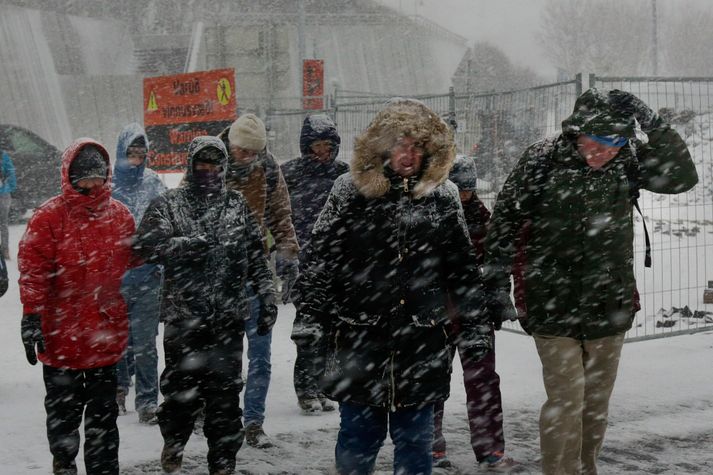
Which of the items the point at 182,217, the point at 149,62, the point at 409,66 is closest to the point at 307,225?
the point at 182,217

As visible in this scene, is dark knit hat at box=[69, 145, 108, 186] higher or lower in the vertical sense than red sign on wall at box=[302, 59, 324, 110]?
higher

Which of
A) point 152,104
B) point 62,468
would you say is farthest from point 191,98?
point 62,468

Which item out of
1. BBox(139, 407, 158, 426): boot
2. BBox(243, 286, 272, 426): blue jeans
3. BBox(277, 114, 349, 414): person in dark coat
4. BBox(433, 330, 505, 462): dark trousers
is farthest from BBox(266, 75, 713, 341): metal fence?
BBox(139, 407, 158, 426): boot

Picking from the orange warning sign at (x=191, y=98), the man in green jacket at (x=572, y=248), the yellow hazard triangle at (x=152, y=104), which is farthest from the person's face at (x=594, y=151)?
the yellow hazard triangle at (x=152, y=104)

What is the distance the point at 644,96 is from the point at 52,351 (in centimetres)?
558

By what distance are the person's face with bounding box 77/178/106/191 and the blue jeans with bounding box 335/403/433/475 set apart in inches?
72.5

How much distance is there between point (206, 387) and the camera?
4789mm

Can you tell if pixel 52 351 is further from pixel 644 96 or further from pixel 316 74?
pixel 316 74

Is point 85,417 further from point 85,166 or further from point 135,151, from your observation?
point 135,151

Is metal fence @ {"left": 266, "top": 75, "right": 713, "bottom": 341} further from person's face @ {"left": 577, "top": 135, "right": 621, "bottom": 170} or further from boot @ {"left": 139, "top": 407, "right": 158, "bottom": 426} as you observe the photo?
person's face @ {"left": 577, "top": 135, "right": 621, "bottom": 170}

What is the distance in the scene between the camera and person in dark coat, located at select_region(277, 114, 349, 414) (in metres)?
6.38

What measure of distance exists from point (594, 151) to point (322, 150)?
2.60 metres

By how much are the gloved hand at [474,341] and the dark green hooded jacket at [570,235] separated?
A: 1.61 ft

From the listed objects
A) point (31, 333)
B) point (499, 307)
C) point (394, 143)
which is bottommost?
point (499, 307)
